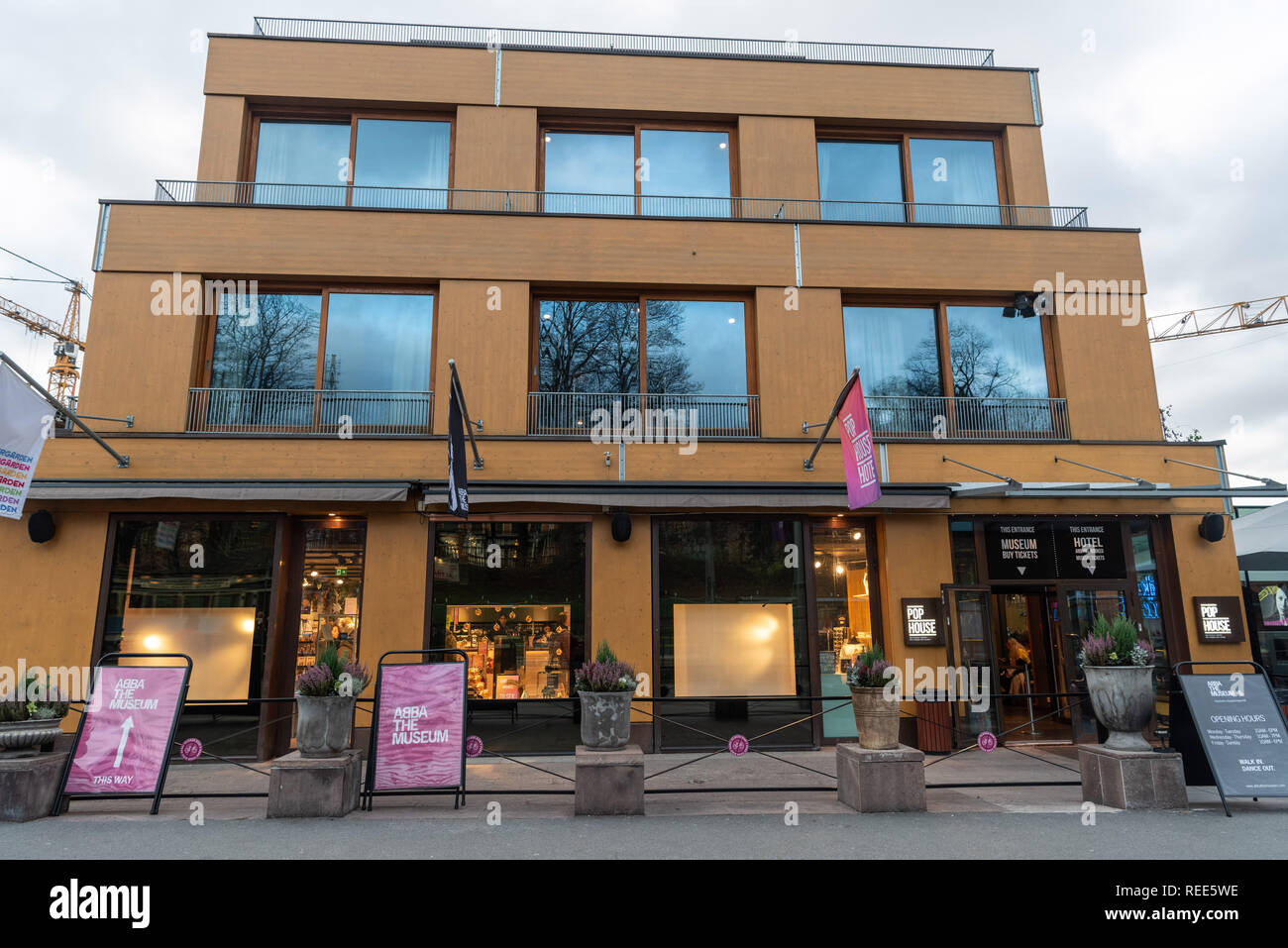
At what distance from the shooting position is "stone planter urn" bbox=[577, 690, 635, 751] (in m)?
7.93

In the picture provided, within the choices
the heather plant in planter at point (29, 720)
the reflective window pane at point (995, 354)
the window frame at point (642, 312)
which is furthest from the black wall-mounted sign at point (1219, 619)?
the heather plant in planter at point (29, 720)

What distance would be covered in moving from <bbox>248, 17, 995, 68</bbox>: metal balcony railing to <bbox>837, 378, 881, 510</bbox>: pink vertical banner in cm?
809

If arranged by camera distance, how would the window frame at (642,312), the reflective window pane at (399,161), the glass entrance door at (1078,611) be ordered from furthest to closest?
the reflective window pane at (399,161)
the window frame at (642,312)
the glass entrance door at (1078,611)

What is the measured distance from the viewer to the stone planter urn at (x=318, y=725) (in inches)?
306

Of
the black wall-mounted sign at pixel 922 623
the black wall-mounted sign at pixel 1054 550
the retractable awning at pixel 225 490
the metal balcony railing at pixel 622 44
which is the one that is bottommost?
the black wall-mounted sign at pixel 922 623

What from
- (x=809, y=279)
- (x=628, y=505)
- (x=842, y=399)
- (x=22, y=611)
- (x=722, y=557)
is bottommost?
(x=22, y=611)

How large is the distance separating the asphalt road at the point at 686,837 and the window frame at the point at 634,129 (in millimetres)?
11017

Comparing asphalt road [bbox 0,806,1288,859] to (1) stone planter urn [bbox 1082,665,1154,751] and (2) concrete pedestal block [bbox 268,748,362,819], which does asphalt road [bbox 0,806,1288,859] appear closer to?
(2) concrete pedestal block [bbox 268,748,362,819]

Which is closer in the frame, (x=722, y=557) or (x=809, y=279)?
(x=722, y=557)

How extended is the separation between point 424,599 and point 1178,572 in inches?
487

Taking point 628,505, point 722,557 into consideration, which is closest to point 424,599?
point 628,505

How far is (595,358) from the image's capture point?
523 inches

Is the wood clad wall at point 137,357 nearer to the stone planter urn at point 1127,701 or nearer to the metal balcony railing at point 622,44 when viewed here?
the metal balcony railing at point 622,44
